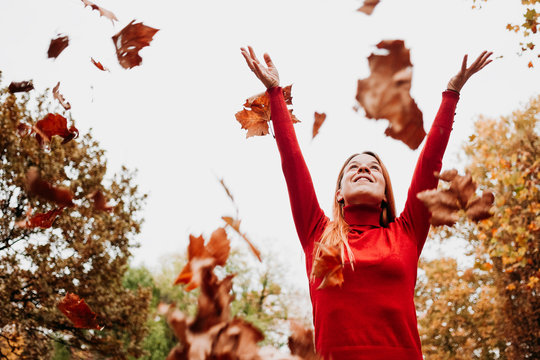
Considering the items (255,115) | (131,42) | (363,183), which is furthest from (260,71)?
(131,42)

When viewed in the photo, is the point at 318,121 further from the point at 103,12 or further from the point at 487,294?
the point at 487,294

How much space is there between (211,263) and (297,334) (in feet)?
1.01

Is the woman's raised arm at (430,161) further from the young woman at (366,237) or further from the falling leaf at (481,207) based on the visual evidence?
the falling leaf at (481,207)

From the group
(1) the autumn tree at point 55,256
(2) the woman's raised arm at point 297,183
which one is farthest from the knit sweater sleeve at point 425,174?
(1) the autumn tree at point 55,256

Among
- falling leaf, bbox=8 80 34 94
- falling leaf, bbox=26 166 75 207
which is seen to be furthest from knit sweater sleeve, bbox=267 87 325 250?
falling leaf, bbox=8 80 34 94

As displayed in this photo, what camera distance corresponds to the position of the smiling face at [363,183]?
2221mm

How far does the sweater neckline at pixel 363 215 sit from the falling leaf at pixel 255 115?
25.0 inches

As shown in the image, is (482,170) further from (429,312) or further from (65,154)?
(65,154)

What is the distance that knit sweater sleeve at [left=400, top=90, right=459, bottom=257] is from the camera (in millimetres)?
2006

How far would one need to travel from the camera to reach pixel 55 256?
11539 mm

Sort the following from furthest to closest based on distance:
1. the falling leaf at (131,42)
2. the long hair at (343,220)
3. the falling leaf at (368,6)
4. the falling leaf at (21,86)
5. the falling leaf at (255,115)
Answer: the falling leaf at (21,86) → the falling leaf at (131,42) → the falling leaf at (368,6) → the falling leaf at (255,115) → the long hair at (343,220)

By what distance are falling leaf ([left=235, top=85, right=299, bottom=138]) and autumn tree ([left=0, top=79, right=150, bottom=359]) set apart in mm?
9338

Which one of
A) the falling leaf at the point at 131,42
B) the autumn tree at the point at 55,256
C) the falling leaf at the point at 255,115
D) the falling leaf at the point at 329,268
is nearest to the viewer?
the falling leaf at the point at 329,268

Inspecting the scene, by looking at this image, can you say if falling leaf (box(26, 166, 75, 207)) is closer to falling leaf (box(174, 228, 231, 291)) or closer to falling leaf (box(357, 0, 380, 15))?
falling leaf (box(174, 228, 231, 291))
